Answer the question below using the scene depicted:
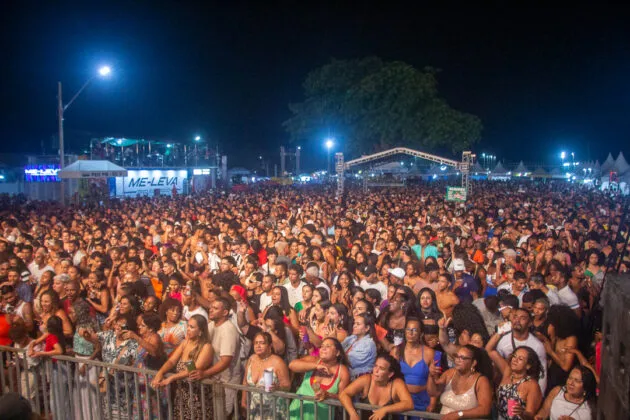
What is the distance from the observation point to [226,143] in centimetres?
7300

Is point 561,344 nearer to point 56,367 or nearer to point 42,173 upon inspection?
point 56,367

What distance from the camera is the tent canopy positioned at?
16831 mm

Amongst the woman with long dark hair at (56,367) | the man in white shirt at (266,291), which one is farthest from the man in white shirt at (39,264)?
the man in white shirt at (266,291)

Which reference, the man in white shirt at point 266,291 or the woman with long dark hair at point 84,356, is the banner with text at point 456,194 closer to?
the man in white shirt at point 266,291

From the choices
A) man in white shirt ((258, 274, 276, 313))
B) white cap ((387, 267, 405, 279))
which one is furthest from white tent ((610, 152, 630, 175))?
man in white shirt ((258, 274, 276, 313))

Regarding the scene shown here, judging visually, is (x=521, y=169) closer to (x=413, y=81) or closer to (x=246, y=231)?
(x=413, y=81)

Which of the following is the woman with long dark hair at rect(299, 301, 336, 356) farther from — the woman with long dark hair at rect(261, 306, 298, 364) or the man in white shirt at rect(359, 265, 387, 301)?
the man in white shirt at rect(359, 265, 387, 301)

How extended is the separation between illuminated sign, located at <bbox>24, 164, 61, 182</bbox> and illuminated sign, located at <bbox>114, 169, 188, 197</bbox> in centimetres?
307

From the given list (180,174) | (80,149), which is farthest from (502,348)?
(80,149)

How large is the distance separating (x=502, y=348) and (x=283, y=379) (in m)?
1.88

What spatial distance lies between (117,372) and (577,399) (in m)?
3.30

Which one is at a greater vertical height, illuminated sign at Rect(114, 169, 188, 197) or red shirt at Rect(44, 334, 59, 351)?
illuminated sign at Rect(114, 169, 188, 197)

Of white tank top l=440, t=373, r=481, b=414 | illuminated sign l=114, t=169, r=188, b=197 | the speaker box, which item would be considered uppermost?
illuminated sign l=114, t=169, r=188, b=197

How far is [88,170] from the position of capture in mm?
17109
